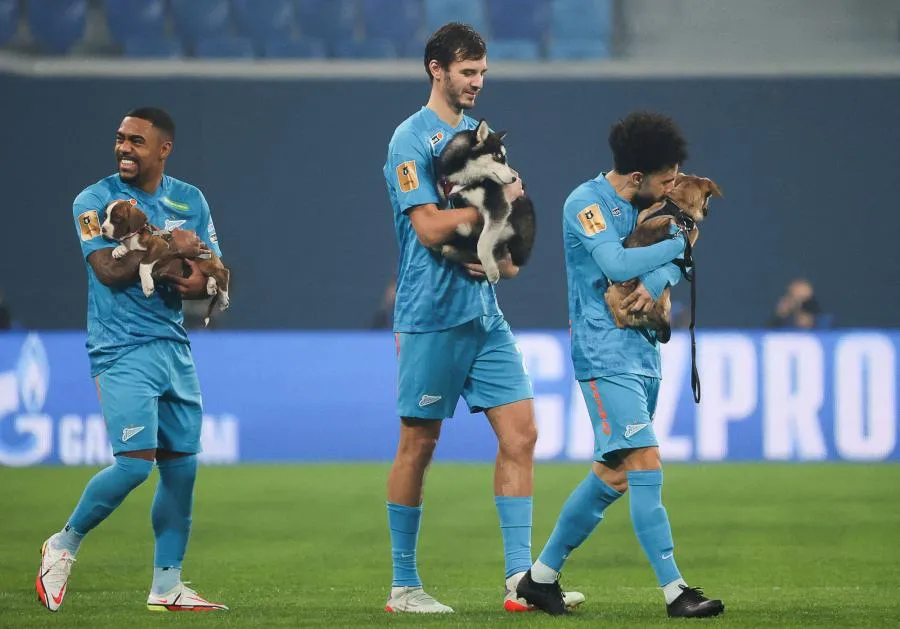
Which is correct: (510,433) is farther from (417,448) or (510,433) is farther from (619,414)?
(619,414)

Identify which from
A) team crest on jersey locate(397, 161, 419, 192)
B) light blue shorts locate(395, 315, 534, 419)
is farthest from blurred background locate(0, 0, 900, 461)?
team crest on jersey locate(397, 161, 419, 192)

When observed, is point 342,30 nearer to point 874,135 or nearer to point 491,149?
point 874,135

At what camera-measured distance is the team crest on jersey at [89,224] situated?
18.3 ft

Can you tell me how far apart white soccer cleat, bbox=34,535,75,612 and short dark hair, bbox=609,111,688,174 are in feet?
8.46

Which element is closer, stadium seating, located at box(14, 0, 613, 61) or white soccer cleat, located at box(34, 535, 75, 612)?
white soccer cleat, located at box(34, 535, 75, 612)

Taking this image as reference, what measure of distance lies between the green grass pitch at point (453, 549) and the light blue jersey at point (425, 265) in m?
1.12

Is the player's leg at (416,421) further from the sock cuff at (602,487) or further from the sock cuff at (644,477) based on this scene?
the sock cuff at (644,477)

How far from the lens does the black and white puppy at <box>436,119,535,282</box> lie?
207 inches

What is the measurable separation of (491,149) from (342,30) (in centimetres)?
1485

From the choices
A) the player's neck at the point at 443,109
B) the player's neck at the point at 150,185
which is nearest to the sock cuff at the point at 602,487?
the player's neck at the point at 443,109

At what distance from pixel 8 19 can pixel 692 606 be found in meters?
15.7

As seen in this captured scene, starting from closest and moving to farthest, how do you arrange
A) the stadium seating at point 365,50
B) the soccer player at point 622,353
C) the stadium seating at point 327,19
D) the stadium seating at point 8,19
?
the soccer player at point 622,353 < the stadium seating at point 8,19 < the stadium seating at point 365,50 < the stadium seating at point 327,19

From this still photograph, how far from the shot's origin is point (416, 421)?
18.1ft

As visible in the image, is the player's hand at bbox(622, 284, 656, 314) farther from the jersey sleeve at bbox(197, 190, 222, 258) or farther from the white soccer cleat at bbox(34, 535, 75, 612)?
the white soccer cleat at bbox(34, 535, 75, 612)
